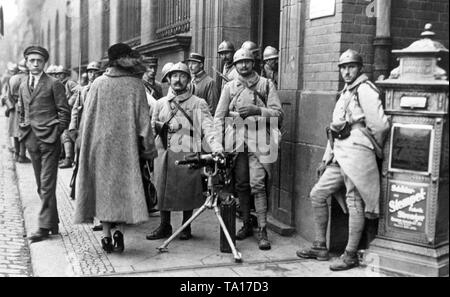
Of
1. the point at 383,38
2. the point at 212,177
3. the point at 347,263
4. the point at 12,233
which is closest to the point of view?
the point at 347,263

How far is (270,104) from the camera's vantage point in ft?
19.4

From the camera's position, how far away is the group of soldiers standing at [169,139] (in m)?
5.05

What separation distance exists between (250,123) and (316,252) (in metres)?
1.48

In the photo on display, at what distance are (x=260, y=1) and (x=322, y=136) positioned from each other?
4.11 m

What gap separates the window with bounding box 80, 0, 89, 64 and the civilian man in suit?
10008 millimetres

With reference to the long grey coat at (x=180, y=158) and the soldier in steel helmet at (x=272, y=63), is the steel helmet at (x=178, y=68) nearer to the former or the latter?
the long grey coat at (x=180, y=158)

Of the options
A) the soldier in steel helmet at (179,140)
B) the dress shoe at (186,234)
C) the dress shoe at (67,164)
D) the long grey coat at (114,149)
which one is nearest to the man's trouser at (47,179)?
the long grey coat at (114,149)

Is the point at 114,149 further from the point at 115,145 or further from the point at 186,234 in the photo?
the point at 186,234

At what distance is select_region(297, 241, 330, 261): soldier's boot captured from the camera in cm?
540

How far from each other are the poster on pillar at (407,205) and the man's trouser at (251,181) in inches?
58.8

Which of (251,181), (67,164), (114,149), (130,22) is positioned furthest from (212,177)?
(130,22)

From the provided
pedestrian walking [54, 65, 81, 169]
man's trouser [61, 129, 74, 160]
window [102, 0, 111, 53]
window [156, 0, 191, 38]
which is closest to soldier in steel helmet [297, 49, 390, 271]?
window [156, 0, 191, 38]

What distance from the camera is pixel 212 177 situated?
565 cm
